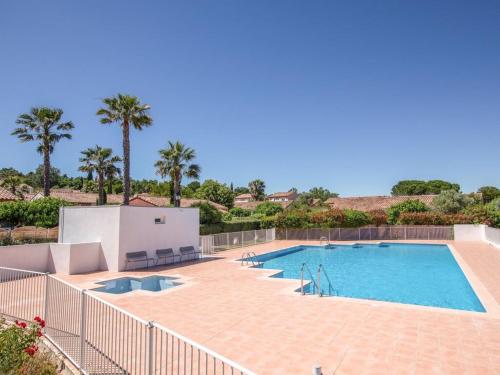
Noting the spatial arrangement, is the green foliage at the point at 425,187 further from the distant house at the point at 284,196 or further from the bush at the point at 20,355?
the bush at the point at 20,355

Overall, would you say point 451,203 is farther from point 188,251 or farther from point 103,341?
point 103,341

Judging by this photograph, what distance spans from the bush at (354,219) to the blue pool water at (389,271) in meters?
3.02

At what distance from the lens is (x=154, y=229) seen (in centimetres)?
1523

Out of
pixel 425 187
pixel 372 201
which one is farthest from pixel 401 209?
pixel 425 187

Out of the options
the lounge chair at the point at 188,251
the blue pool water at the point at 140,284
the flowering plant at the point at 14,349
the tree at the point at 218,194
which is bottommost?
the blue pool water at the point at 140,284

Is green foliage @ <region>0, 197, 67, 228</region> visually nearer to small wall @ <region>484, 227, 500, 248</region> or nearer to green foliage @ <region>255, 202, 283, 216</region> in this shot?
green foliage @ <region>255, 202, 283, 216</region>

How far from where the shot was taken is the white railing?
65.0 feet

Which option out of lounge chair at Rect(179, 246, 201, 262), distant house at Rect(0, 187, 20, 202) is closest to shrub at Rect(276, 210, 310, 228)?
lounge chair at Rect(179, 246, 201, 262)

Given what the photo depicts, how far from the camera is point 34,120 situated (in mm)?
26266

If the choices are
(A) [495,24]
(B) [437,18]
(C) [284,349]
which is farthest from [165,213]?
(A) [495,24]

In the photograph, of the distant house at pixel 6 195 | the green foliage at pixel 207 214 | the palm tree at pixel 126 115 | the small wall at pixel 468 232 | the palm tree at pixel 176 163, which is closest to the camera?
the palm tree at pixel 126 115

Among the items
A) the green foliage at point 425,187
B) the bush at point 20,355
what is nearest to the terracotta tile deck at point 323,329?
the bush at point 20,355

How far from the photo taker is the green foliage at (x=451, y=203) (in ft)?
116

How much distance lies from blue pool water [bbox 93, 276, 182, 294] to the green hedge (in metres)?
12.8
